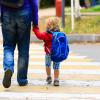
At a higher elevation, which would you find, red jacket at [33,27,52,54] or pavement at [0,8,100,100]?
red jacket at [33,27,52,54]

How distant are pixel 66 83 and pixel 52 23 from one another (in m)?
1.08

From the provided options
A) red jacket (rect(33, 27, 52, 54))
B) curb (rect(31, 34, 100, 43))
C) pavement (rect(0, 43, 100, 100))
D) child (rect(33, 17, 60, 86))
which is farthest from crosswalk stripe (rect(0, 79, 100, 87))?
curb (rect(31, 34, 100, 43))

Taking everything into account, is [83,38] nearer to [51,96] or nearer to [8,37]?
[8,37]

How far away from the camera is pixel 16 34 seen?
8578 millimetres

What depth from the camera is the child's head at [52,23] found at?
8.60 metres

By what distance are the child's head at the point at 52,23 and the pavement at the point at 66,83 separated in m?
0.93

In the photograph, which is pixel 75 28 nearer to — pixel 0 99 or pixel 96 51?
pixel 96 51

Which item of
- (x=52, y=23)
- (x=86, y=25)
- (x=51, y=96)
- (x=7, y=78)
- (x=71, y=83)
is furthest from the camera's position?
(x=86, y=25)

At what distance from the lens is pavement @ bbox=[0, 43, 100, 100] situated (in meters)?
8.03

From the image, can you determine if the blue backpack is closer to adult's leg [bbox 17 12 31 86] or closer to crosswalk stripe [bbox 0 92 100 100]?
adult's leg [bbox 17 12 31 86]

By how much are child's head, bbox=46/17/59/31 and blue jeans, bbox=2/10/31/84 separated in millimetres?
309

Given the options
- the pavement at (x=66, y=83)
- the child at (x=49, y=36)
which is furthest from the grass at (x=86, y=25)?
the child at (x=49, y=36)

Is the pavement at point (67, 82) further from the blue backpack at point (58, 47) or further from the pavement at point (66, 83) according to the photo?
the blue backpack at point (58, 47)

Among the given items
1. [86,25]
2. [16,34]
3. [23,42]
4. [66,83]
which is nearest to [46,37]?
[23,42]
